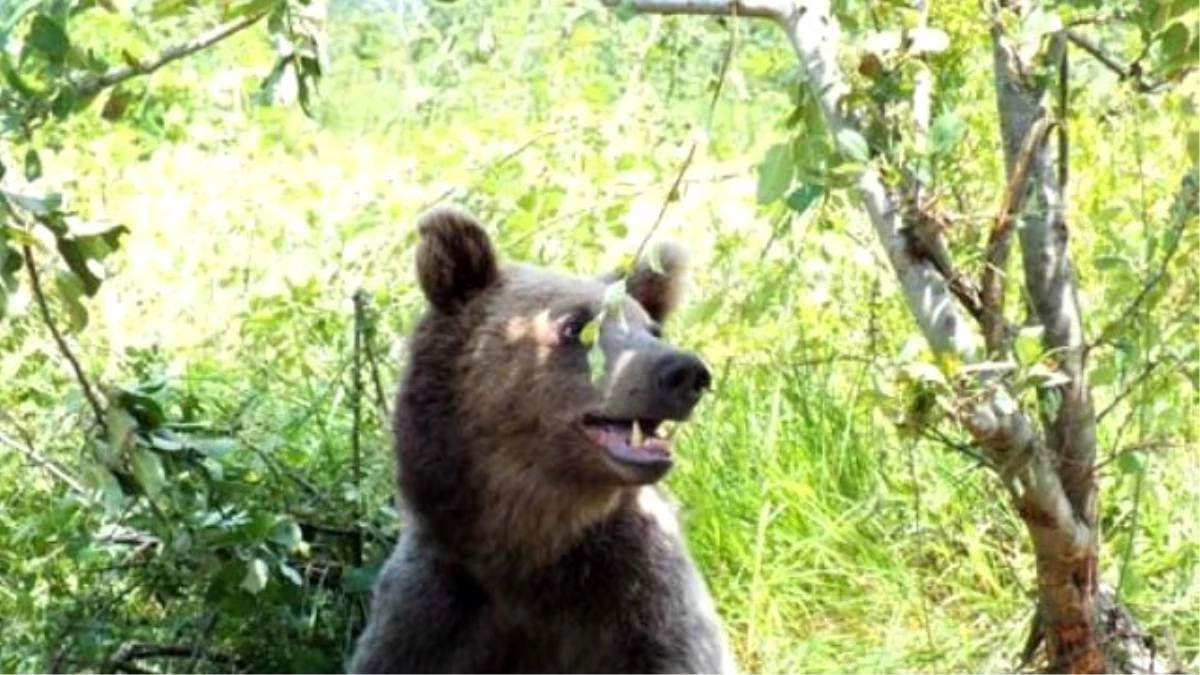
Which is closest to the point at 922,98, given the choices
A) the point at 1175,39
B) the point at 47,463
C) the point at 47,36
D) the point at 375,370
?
the point at 1175,39

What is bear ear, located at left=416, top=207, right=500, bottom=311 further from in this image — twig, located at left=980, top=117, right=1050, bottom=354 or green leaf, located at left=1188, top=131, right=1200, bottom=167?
green leaf, located at left=1188, top=131, right=1200, bottom=167

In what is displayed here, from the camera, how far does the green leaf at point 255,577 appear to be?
5.70 m

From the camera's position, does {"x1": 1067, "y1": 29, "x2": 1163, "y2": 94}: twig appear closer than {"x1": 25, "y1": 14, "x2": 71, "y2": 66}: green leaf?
No

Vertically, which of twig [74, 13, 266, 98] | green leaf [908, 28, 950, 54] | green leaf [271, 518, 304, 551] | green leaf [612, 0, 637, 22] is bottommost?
green leaf [271, 518, 304, 551]

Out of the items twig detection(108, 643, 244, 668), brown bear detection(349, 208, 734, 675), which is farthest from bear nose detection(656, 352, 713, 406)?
twig detection(108, 643, 244, 668)

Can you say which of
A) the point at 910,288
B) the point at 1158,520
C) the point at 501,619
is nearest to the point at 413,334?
the point at 501,619

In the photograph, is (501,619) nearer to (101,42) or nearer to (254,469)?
(254,469)

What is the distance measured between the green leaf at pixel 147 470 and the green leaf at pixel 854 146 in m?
1.41

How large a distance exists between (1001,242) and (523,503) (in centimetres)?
106

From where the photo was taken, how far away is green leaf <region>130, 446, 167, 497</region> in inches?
200

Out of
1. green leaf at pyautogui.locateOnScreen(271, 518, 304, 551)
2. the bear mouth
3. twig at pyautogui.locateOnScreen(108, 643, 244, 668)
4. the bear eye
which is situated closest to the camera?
the bear mouth

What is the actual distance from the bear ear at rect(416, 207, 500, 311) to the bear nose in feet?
2.12

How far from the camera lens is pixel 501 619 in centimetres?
550

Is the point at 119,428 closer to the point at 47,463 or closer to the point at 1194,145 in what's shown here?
the point at 47,463
